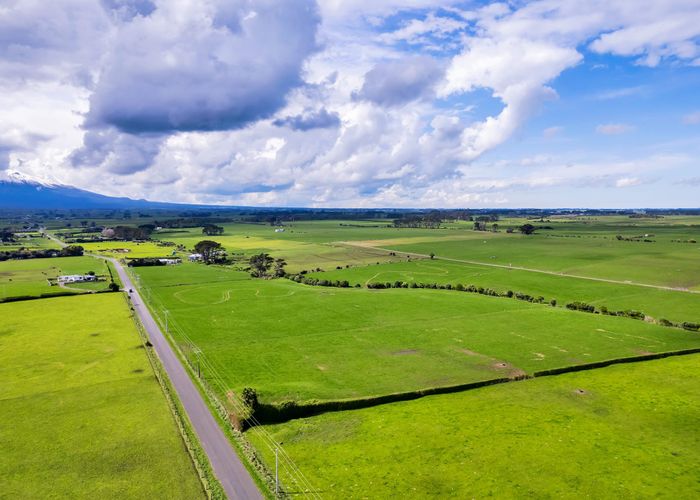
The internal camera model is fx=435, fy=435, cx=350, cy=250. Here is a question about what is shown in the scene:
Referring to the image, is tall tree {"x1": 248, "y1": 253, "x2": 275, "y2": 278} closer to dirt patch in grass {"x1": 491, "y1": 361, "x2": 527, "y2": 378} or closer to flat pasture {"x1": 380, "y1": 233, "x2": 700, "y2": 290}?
flat pasture {"x1": 380, "y1": 233, "x2": 700, "y2": 290}

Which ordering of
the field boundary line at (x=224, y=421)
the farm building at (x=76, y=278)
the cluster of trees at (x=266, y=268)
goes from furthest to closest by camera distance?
the cluster of trees at (x=266, y=268)
the farm building at (x=76, y=278)
the field boundary line at (x=224, y=421)

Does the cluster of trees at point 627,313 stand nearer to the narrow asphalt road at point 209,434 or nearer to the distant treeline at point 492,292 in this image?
the distant treeline at point 492,292

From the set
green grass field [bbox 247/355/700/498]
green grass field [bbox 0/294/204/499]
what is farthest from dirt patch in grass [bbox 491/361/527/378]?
green grass field [bbox 0/294/204/499]

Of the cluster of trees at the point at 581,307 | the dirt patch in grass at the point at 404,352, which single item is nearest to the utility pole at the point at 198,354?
the dirt patch in grass at the point at 404,352

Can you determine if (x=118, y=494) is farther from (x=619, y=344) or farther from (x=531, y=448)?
(x=619, y=344)

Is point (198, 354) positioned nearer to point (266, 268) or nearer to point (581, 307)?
point (581, 307)
